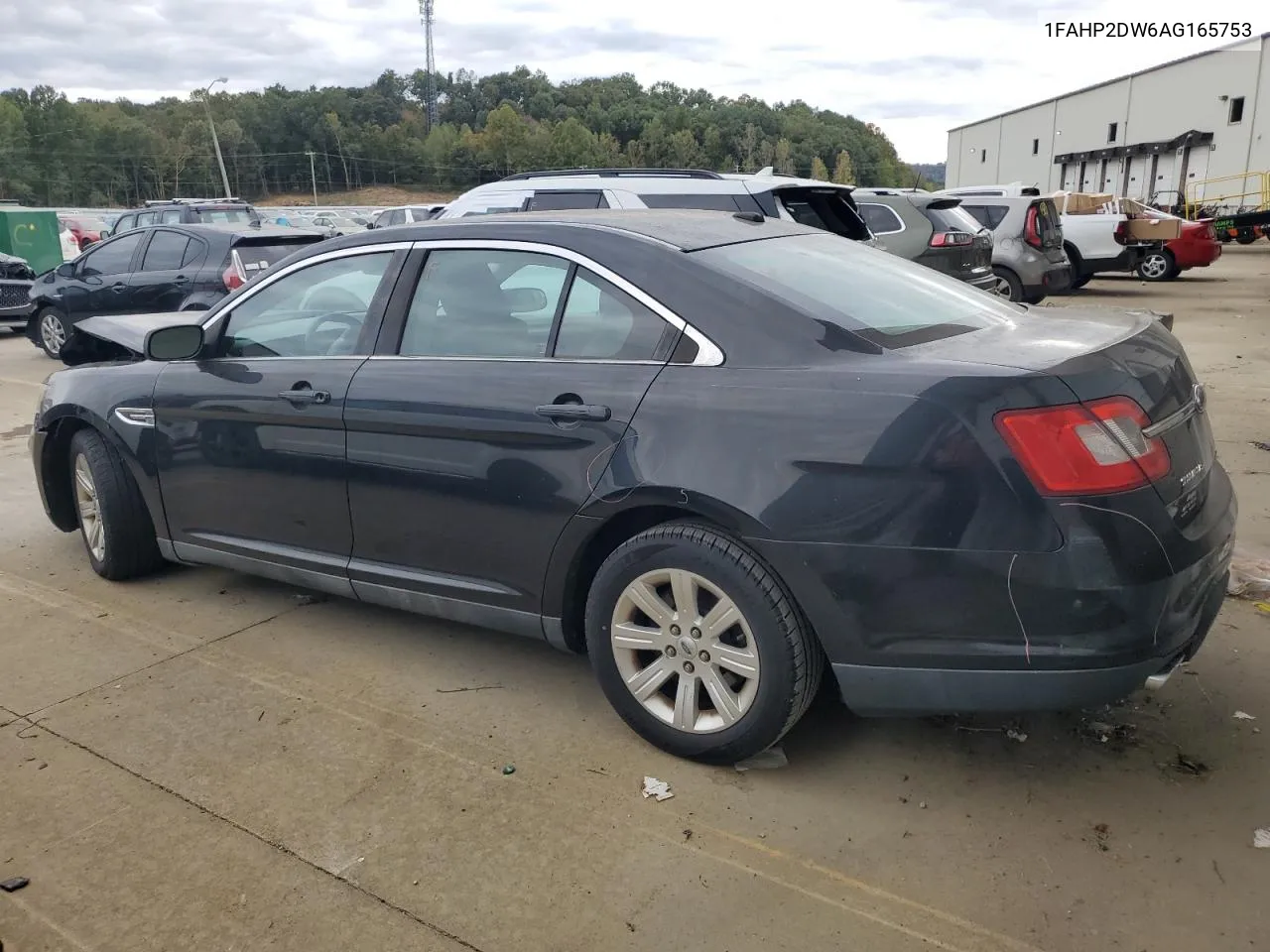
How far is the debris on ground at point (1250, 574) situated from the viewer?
4301mm

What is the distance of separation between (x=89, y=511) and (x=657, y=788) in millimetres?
3282

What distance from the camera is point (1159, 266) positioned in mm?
19312

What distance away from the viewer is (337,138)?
95938 mm

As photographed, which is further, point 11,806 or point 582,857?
point 11,806

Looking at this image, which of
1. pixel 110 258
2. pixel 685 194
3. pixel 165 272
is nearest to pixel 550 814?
pixel 685 194

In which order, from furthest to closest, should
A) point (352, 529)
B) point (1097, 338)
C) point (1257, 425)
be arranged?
point (1257, 425), point (352, 529), point (1097, 338)

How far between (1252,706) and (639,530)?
208cm

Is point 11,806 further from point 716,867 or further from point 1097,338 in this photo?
point 1097,338

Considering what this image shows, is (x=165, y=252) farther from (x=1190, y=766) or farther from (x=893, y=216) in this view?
(x=1190, y=766)

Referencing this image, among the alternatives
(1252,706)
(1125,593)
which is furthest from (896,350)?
(1252,706)

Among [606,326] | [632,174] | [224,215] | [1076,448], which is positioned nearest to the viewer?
[1076,448]

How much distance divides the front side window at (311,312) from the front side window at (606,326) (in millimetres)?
894

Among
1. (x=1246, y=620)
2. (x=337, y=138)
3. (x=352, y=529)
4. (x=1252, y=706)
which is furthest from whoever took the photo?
(x=337, y=138)

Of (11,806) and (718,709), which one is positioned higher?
(718,709)
